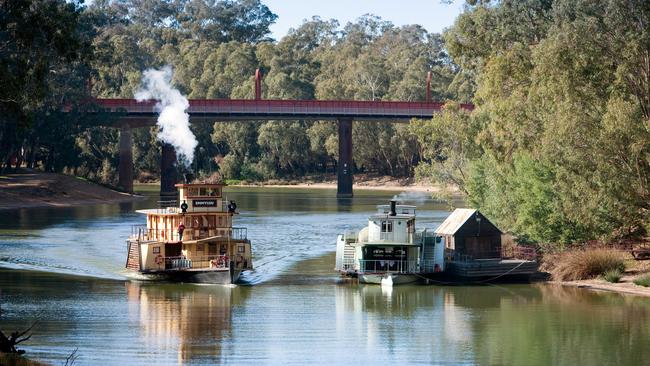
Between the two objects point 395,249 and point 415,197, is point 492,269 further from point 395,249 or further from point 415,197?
point 415,197

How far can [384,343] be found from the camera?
50281mm

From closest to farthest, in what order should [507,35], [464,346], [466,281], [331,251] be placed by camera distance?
[464,346]
[466,281]
[331,251]
[507,35]

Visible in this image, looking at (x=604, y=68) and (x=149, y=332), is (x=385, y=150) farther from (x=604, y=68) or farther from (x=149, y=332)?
(x=149, y=332)

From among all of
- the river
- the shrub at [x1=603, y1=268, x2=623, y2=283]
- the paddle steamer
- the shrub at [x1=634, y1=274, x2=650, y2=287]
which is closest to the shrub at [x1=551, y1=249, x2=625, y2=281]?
the shrub at [x1=603, y1=268, x2=623, y2=283]

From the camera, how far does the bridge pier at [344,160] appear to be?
550 ft

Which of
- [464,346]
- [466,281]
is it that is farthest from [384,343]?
[466,281]

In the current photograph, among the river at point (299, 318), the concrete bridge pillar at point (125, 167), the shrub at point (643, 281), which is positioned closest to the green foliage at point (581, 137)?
the shrub at point (643, 281)

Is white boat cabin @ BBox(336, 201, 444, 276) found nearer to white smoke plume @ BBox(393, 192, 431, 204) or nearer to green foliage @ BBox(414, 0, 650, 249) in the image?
green foliage @ BBox(414, 0, 650, 249)

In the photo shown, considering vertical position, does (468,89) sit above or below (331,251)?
above

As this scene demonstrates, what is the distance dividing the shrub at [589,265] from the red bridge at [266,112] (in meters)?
91.2

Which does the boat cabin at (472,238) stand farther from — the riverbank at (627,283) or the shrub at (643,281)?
the shrub at (643,281)

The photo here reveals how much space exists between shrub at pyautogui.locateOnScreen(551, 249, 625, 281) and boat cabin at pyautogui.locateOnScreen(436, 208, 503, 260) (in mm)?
5051

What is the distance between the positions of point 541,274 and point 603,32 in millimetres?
15473

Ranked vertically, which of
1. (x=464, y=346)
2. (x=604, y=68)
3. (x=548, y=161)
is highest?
(x=604, y=68)
